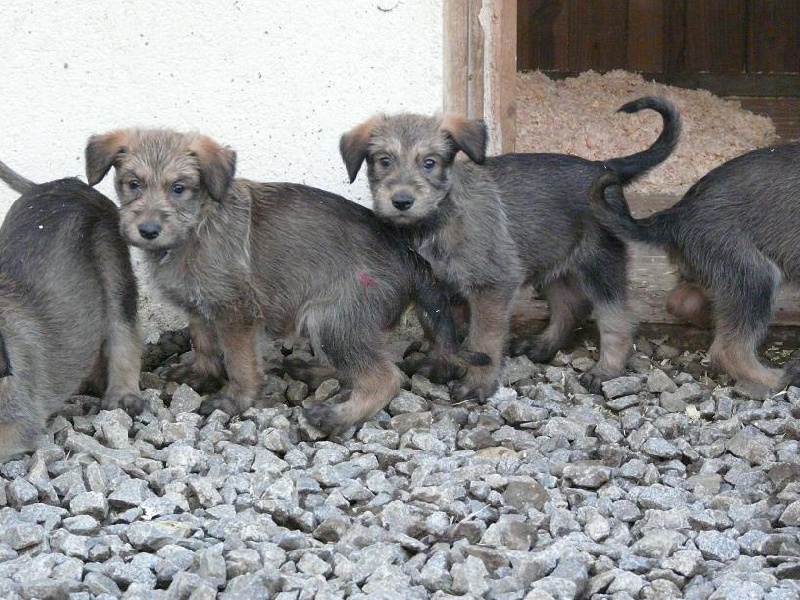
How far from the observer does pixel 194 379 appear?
224 inches

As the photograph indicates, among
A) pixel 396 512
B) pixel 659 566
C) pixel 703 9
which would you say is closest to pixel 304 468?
pixel 396 512

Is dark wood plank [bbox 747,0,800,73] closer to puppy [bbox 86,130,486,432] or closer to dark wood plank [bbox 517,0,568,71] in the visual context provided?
dark wood plank [bbox 517,0,568,71]

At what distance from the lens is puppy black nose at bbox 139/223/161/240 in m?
4.89

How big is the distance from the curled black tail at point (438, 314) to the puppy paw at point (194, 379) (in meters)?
1.08

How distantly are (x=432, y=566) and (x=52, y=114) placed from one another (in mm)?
3514

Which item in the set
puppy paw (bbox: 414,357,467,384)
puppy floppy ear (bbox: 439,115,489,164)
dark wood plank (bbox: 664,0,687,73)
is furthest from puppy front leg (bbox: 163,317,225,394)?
dark wood plank (bbox: 664,0,687,73)

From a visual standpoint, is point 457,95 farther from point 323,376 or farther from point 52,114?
point 52,114

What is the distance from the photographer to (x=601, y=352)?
592 centimetres

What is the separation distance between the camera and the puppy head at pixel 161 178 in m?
4.95

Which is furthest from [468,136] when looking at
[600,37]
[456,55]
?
[600,37]

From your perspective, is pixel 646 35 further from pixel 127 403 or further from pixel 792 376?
pixel 127 403

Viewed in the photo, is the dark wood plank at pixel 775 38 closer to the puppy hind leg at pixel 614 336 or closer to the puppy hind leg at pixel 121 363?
the puppy hind leg at pixel 614 336

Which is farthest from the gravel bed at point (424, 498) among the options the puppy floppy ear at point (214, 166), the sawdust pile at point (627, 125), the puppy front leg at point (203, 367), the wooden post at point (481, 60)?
the sawdust pile at point (627, 125)

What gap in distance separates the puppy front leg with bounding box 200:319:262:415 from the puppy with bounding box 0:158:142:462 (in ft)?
1.24
